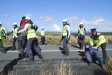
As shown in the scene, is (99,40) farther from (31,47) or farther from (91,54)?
(31,47)

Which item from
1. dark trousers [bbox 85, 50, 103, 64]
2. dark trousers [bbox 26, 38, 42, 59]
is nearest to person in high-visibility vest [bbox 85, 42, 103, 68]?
dark trousers [bbox 85, 50, 103, 64]

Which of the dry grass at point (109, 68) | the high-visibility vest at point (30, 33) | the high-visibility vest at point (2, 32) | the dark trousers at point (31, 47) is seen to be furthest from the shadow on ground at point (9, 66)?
the high-visibility vest at point (2, 32)

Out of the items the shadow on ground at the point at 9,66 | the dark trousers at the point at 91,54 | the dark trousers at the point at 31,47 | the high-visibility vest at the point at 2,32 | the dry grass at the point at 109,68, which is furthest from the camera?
the high-visibility vest at the point at 2,32

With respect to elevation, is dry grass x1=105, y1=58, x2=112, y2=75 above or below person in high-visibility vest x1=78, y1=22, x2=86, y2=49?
below

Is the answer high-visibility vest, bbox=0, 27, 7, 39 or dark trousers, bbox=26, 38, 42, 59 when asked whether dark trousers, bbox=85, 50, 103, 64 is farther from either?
high-visibility vest, bbox=0, 27, 7, 39

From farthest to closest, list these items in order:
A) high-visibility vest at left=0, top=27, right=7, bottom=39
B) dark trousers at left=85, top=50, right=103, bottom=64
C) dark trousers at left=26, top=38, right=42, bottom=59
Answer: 1. high-visibility vest at left=0, top=27, right=7, bottom=39
2. dark trousers at left=26, top=38, right=42, bottom=59
3. dark trousers at left=85, top=50, right=103, bottom=64

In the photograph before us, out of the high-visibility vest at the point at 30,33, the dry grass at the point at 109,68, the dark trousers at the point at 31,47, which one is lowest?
the dry grass at the point at 109,68

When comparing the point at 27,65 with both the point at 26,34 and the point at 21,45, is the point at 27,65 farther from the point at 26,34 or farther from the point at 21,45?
the point at 21,45

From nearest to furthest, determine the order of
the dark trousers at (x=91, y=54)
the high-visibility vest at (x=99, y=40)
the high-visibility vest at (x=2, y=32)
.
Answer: the dark trousers at (x=91, y=54) → the high-visibility vest at (x=99, y=40) → the high-visibility vest at (x=2, y=32)

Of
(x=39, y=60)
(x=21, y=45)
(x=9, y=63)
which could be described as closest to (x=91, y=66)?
(x=39, y=60)

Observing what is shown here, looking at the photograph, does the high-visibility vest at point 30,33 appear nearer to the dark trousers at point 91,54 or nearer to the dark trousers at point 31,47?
the dark trousers at point 31,47

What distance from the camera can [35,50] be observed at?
1446cm

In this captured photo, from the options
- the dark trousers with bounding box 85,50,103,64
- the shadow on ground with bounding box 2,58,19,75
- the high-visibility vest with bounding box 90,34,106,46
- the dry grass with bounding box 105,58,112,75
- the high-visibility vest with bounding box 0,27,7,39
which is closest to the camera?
the dry grass with bounding box 105,58,112,75

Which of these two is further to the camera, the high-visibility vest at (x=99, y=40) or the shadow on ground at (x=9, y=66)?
the high-visibility vest at (x=99, y=40)
